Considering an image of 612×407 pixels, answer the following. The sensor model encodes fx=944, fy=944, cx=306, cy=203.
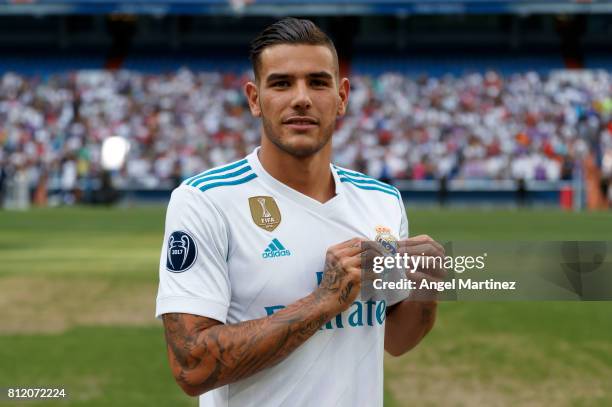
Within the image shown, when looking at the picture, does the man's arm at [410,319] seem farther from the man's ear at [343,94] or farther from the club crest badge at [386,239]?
the man's ear at [343,94]

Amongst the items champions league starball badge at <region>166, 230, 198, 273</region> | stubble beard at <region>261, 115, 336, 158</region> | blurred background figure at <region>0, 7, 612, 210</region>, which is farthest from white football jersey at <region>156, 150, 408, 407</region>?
blurred background figure at <region>0, 7, 612, 210</region>

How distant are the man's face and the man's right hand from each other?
364mm

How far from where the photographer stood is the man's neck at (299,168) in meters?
2.88

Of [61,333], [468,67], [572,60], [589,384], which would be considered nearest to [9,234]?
[61,333]

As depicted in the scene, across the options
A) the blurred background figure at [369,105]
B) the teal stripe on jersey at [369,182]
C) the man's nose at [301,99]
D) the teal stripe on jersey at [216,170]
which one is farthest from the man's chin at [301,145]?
the blurred background figure at [369,105]

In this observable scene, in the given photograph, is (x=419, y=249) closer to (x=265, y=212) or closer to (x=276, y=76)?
(x=265, y=212)

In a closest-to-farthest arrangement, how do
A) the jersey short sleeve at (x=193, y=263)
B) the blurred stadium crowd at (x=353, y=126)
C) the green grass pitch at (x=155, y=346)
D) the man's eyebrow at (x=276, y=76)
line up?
1. the jersey short sleeve at (x=193, y=263)
2. the man's eyebrow at (x=276, y=76)
3. the green grass pitch at (x=155, y=346)
4. the blurred stadium crowd at (x=353, y=126)

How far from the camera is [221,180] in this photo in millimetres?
2836

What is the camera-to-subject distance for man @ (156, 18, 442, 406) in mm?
2625

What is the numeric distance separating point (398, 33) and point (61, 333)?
37.9 metres

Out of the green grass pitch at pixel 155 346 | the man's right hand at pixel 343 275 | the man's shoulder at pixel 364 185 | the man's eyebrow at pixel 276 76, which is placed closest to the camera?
the man's right hand at pixel 343 275

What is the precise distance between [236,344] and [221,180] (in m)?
0.52

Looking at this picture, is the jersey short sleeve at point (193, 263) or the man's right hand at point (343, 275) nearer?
the man's right hand at point (343, 275)

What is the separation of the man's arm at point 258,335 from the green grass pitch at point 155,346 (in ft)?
16.2
